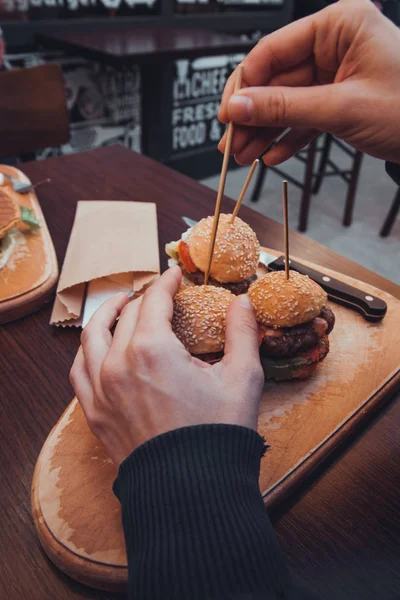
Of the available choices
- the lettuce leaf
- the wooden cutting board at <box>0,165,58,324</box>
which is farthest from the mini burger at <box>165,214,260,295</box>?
the lettuce leaf

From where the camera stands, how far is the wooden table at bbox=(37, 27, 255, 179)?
2992mm

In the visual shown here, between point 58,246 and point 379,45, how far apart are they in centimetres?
115

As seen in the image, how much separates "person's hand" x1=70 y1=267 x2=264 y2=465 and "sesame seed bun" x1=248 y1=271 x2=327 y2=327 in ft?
0.83

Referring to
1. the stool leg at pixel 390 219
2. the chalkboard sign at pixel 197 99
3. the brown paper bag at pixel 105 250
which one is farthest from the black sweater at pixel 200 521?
the chalkboard sign at pixel 197 99

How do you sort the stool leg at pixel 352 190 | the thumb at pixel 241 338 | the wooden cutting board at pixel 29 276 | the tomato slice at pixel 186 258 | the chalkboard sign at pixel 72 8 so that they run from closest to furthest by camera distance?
the thumb at pixel 241 338
the wooden cutting board at pixel 29 276
the tomato slice at pixel 186 258
the chalkboard sign at pixel 72 8
the stool leg at pixel 352 190

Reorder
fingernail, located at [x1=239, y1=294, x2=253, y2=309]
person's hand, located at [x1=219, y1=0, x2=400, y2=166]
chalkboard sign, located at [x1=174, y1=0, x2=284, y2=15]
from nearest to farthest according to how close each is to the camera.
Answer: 1. fingernail, located at [x1=239, y1=294, x2=253, y2=309]
2. person's hand, located at [x1=219, y1=0, x2=400, y2=166]
3. chalkboard sign, located at [x1=174, y1=0, x2=284, y2=15]

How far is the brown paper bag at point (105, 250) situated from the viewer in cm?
132

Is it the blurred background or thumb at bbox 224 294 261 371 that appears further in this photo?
the blurred background

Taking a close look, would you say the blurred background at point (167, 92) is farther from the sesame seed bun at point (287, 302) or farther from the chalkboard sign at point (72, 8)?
the sesame seed bun at point (287, 302)

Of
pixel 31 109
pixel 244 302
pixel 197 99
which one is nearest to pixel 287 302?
pixel 244 302

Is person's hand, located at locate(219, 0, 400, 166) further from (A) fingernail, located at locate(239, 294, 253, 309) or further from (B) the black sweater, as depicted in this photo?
(B) the black sweater

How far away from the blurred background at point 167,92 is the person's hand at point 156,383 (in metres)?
2.02

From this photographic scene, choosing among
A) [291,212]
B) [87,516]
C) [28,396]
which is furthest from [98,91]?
[87,516]

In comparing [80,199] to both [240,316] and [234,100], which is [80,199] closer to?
[234,100]
